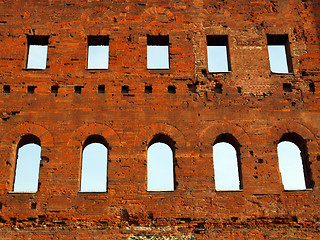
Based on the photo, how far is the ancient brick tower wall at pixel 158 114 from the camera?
40.5ft

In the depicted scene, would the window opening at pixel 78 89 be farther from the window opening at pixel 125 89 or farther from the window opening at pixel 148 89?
the window opening at pixel 148 89

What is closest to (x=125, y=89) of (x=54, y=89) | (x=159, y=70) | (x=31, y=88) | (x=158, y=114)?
(x=159, y=70)

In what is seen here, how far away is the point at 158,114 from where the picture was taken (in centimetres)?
1364

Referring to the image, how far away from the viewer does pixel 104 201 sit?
12477 mm

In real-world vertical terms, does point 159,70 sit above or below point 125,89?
above

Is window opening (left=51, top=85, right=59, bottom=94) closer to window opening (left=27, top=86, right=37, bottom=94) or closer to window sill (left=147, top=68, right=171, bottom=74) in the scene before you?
window opening (left=27, top=86, right=37, bottom=94)

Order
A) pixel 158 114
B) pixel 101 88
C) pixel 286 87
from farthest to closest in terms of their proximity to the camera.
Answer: pixel 286 87 < pixel 101 88 < pixel 158 114

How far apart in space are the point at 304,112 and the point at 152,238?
5.88 metres

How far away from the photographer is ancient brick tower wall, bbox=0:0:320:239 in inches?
486

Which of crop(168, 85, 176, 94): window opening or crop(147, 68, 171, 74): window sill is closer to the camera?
crop(168, 85, 176, 94): window opening

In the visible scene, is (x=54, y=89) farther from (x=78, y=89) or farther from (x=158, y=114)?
(x=158, y=114)

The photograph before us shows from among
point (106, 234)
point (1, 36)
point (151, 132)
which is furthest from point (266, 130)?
point (1, 36)

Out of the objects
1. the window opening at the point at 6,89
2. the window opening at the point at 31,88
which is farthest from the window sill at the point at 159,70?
the window opening at the point at 6,89

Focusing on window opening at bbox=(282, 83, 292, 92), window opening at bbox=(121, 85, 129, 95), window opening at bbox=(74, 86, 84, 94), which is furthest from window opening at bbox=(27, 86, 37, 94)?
window opening at bbox=(282, 83, 292, 92)
